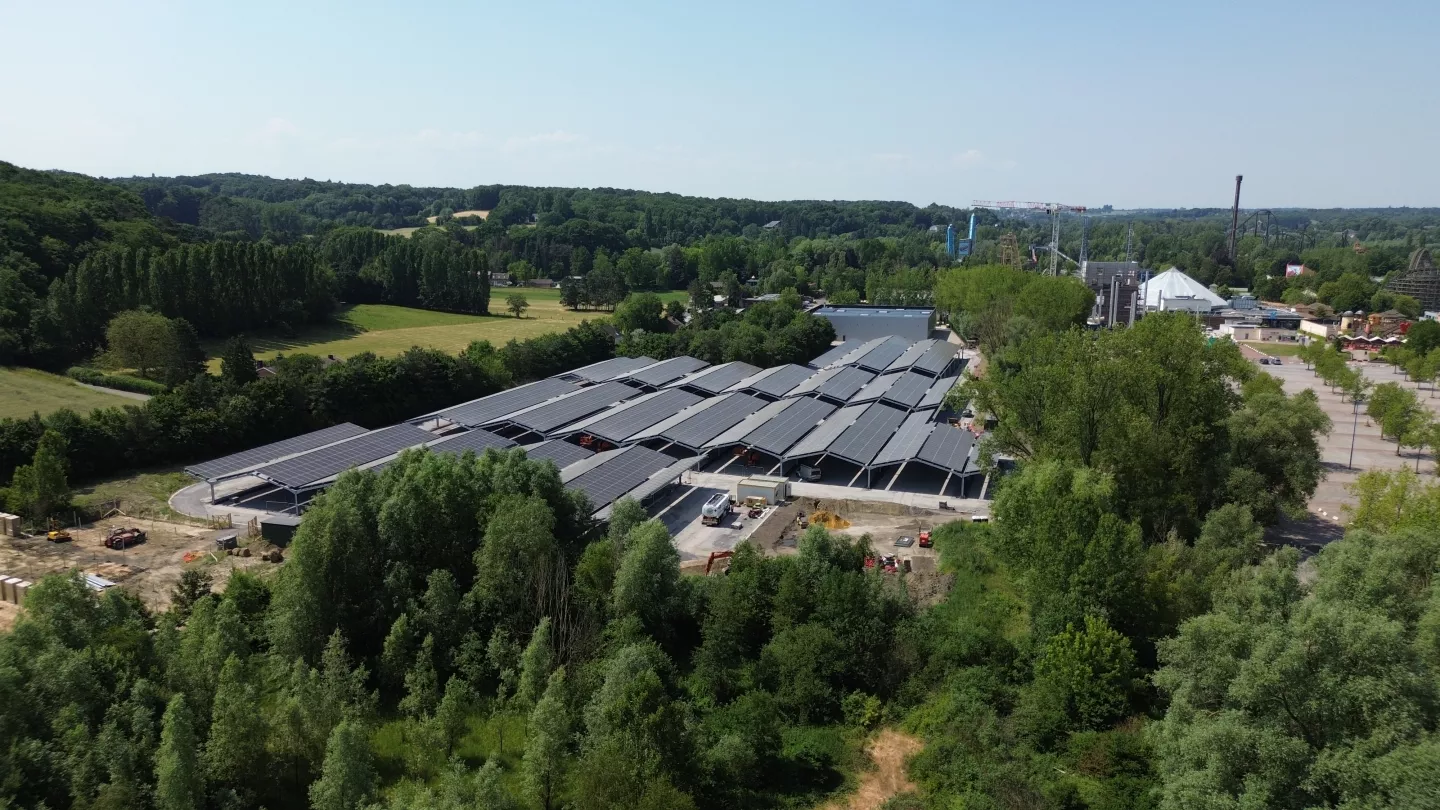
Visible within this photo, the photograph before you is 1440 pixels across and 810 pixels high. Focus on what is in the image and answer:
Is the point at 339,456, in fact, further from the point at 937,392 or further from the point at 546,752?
the point at 937,392

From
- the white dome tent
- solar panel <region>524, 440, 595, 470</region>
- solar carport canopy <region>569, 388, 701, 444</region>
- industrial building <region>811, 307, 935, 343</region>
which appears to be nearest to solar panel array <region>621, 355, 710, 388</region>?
solar carport canopy <region>569, 388, 701, 444</region>

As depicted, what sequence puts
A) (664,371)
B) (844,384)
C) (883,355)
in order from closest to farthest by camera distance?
(844,384) → (664,371) → (883,355)

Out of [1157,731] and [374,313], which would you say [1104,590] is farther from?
[374,313]

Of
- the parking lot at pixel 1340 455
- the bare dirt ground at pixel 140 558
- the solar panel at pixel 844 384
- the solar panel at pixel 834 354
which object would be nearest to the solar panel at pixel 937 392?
the solar panel at pixel 844 384

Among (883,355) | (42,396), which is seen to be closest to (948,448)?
(883,355)

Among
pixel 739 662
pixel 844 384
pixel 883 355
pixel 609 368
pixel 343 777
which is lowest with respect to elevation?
pixel 739 662

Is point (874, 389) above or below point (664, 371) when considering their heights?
below

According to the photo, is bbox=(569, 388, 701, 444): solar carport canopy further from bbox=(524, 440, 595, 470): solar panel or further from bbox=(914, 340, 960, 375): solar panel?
bbox=(914, 340, 960, 375): solar panel
